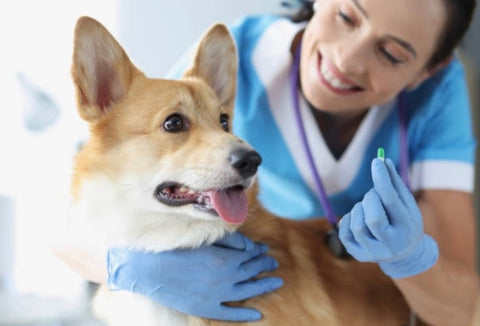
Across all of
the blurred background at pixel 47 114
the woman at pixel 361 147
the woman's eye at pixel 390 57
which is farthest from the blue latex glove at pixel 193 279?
the woman's eye at pixel 390 57

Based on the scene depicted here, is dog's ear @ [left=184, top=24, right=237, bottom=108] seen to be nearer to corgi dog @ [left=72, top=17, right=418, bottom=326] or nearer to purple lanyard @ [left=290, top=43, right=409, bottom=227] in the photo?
corgi dog @ [left=72, top=17, right=418, bottom=326]

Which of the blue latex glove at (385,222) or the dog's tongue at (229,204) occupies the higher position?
the dog's tongue at (229,204)

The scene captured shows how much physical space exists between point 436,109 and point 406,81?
0.12 metres

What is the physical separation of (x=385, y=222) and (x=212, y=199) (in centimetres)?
20

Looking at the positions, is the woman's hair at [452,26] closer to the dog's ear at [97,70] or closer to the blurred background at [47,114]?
the blurred background at [47,114]

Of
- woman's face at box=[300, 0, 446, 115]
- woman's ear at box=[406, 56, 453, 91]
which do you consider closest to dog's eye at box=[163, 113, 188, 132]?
woman's face at box=[300, 0, 446, 115]

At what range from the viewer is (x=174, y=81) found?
69cm

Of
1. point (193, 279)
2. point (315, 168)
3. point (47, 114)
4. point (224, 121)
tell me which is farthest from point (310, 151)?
point (47, 114)

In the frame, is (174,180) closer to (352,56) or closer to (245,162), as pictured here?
(245,162)

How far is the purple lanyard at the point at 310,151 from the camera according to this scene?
0.76 meters

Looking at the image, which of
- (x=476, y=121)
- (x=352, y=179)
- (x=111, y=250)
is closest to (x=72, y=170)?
(x=111, y=250)

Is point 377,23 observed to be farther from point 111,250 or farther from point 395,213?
point 111,250

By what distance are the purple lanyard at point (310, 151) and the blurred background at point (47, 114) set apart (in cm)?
12

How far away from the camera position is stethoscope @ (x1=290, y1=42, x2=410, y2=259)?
0.76 m
